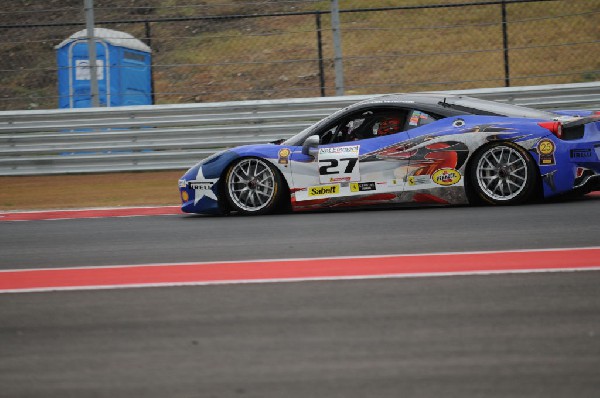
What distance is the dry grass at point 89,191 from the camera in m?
13.0

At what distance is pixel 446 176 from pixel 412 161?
34cm

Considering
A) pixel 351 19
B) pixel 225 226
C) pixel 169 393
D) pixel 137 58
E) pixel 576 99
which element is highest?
pixel 351 19

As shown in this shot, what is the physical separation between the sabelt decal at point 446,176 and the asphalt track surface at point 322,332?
5.19 ft

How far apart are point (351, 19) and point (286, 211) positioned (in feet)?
49.4

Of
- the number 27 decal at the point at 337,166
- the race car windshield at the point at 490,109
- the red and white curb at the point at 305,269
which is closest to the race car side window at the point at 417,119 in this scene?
the race car windshield at the point at 490,109

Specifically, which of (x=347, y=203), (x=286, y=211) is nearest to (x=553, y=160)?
(x=347, y=203)

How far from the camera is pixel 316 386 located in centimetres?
423

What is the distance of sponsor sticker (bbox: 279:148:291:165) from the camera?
10305 mm

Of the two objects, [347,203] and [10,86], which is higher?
[10,86]

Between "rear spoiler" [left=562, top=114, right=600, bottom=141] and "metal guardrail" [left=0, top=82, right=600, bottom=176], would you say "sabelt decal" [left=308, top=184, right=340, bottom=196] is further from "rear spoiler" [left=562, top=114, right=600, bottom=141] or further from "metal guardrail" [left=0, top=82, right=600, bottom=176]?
"metal guardrail" [left=0, top=82, right=600, bottom=176]

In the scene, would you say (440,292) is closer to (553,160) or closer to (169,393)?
(169,393)

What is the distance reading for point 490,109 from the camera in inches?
388

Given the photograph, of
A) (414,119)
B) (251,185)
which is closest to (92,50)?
(251,185)

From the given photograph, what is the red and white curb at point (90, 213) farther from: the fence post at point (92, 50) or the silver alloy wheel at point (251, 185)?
the fence post at point (92, 50)
